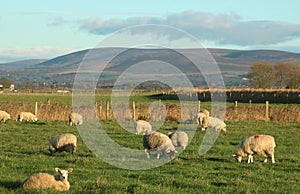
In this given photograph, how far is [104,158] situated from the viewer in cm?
1631

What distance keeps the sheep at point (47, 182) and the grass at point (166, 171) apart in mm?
217

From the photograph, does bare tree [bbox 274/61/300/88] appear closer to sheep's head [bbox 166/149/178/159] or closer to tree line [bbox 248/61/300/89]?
tree line [bbox 248/61/300/89]

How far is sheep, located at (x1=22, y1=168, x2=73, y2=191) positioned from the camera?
11.0 metres

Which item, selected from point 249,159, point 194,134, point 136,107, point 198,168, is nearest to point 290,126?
point 194,134

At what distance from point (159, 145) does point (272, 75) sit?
81.5 m

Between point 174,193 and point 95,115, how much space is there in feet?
81.9

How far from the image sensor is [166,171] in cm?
1416

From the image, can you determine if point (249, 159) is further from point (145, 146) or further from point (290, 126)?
point (290, 126)

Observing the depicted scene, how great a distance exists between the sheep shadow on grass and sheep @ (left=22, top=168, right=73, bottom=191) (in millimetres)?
307

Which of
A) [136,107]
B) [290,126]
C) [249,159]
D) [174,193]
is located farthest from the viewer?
[136,107]

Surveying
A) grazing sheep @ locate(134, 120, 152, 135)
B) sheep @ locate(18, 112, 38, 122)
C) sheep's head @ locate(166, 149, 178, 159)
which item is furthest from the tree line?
sheep's head @ locate(166, 149, 178, 159)

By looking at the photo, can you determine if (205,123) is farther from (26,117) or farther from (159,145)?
(26,117)

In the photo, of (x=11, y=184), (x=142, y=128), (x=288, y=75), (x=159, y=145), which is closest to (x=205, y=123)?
(x=142, y=128)

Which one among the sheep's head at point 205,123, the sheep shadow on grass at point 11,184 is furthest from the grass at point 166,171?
the sheep's head at point 205,123
